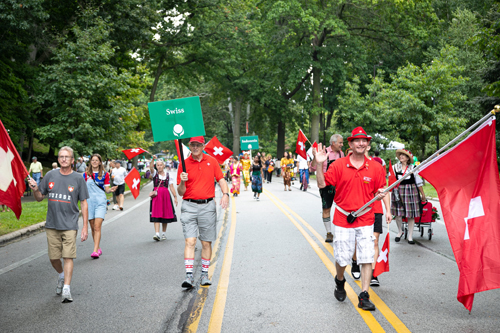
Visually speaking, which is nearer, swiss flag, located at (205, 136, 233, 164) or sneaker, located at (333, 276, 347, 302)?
sneaker, located at (333, 276, 347, 302)

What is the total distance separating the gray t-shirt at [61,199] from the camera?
5836mm

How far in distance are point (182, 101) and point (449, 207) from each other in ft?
11.3

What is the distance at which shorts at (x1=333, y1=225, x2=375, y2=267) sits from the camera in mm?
5211

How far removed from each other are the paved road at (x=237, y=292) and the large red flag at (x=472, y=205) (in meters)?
0.50

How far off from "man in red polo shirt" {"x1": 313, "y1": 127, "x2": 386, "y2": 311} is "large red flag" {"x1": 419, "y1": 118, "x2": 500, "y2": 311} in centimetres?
65

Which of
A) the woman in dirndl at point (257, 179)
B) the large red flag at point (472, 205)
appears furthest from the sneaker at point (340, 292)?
the woman in dirndl at point (257, 179)

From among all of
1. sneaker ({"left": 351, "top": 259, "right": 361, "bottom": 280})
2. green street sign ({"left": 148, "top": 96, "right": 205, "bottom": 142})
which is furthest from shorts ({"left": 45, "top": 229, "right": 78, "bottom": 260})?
sneaker ({"left": 351, "top": 259, "right": 361, "bottom": 280})

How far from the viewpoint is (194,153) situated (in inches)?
249

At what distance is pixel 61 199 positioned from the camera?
5.88 metres

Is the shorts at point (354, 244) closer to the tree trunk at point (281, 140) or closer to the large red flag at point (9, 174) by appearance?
the large red flag at point (9, 174)

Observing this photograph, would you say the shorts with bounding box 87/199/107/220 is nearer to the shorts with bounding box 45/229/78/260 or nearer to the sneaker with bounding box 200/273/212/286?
the shorts with bounding box 45/229/78/260

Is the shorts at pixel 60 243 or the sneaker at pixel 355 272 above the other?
the shorts at pixel 60 243

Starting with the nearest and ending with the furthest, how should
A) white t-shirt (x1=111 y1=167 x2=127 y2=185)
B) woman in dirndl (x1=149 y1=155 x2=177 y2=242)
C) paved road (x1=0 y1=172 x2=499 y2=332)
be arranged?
paved road (x1=0 y1=172 x2=499 y2=332)
woman in dirndl (x1=149 y1=155 x2=177 y2=242)
white t-shirt (x1=111 y1=167 x2=127 y2=185)

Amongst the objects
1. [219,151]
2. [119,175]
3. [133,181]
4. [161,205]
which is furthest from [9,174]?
[119,175]
